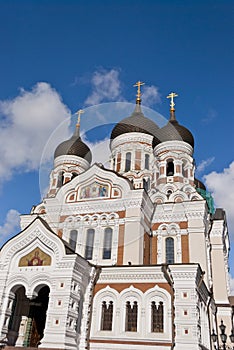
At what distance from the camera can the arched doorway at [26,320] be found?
51.3 feet

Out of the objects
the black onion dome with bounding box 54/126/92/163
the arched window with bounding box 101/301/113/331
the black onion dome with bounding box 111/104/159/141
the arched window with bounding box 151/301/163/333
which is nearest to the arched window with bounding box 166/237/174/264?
the arched window with bounding box 151/301/163/333

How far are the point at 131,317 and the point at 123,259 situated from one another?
11.9ft

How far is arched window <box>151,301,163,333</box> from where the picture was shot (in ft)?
46.4

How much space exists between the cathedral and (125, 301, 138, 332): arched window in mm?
41

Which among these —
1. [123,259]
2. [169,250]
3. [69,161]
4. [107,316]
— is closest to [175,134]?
[69,161]

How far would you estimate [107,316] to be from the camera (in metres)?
15.0

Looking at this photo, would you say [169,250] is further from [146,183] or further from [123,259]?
[146,183]

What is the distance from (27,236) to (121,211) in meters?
5.56

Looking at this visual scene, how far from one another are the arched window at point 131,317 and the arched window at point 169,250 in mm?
5277

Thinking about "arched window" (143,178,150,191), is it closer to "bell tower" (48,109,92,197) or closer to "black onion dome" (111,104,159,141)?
"black onion dome" (111,104,159,141)

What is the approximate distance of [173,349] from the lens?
A: 13.4m

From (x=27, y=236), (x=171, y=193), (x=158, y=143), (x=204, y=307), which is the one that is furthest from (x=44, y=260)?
(x=158, y=143)

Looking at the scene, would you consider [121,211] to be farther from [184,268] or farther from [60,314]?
[60,314]

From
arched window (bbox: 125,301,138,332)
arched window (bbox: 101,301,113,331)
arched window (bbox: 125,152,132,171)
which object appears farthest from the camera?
arched window (bbox: 125,152,132,171)
